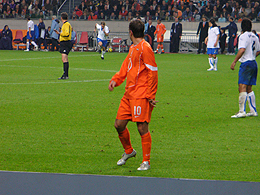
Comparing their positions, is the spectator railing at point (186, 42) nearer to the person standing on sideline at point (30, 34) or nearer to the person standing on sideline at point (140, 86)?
the person standing on sideline at point (30, 34)

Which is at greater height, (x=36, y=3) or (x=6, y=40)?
(x=36, y=3)

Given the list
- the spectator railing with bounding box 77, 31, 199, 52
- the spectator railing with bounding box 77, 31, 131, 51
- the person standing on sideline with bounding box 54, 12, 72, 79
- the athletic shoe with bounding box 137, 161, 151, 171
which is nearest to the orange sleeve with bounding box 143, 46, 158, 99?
the athletic shoe with bounding box 137, 161, 151, 171

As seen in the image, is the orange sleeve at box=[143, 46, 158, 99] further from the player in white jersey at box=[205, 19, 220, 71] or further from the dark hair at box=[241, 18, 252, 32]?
the player in white jersey at box=[205, 19, 220, 71]

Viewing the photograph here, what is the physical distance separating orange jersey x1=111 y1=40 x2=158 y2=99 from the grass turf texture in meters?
0.98

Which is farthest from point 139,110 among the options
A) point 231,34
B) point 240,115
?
point 231,34

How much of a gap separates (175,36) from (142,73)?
1089 inches

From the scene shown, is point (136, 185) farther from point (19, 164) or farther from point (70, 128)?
point (70, 128)

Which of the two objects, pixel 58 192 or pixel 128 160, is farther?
pixel 128 160

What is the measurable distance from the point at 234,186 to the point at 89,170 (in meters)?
1.85

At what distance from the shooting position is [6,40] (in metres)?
33.6

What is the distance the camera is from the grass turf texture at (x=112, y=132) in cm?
522

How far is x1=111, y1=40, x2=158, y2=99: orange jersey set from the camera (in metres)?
5.01

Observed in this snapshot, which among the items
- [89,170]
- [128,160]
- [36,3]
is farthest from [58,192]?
[36,3]

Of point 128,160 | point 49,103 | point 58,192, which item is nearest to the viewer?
point 58,192
